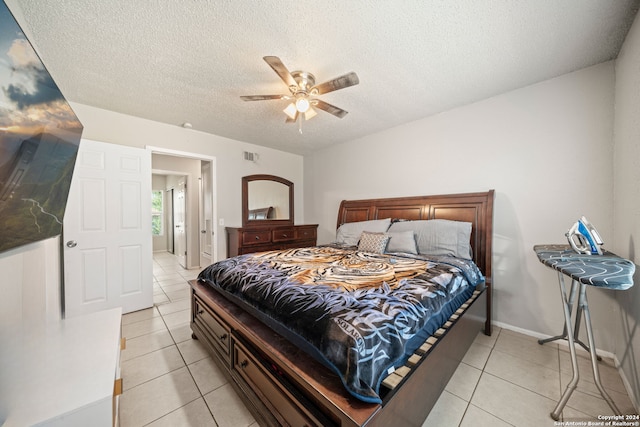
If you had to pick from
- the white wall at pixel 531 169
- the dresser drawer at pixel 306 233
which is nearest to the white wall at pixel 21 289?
the dresser drawer at pixel 306 233

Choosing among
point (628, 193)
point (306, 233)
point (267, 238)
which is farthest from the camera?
point (306, 233)

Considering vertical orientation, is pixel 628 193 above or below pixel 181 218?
above

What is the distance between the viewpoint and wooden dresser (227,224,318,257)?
3.69 m

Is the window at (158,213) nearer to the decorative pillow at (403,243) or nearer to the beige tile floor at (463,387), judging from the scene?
the beige tile floor at (463,387)

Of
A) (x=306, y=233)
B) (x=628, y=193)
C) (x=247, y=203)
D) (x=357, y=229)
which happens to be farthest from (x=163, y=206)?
(x=628, y=193)

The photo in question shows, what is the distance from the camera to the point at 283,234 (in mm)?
4230

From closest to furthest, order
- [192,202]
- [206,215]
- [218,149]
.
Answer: [218,149], [206,215], [192,202]

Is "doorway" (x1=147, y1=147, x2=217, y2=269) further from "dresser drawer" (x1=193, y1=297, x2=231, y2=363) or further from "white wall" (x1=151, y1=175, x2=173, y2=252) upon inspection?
"dresser drawer" (x1=193, y1=297, x2=231, y2=363)

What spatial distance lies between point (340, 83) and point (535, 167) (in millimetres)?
2181

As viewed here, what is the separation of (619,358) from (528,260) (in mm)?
889

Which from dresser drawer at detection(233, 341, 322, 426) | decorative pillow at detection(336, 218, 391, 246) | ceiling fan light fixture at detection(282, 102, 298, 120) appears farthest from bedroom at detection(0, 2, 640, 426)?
dresser drawer at detection(233, 341, 322, 426)

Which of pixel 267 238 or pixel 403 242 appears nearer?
pixel 403 242

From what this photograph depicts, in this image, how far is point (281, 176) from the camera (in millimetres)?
4746

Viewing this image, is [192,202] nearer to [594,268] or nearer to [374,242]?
[374,242]
